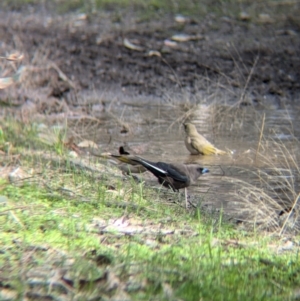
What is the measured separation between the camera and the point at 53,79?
10656 mm

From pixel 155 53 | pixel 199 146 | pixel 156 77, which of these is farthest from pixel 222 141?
pixel 155 53

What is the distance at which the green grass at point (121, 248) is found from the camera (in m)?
3.84

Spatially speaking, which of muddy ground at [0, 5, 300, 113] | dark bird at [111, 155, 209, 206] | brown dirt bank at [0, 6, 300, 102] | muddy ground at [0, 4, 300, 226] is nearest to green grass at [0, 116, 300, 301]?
dark bird at [111, 155, 209, 206]

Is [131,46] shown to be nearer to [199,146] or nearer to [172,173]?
[199,146]

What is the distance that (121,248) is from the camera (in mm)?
4477

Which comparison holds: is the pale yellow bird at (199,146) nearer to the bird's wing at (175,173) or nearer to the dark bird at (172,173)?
the dark bird at (172,173)

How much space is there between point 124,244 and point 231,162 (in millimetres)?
3422

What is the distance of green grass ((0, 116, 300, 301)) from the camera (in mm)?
3842

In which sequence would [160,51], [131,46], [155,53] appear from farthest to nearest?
[131,46] → [160,51] → [155,53]

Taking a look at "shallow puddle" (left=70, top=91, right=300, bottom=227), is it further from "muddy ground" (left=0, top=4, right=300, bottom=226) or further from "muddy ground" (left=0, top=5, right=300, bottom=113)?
"muddy ground" (left=0, top=5, right=300, bottom=113)

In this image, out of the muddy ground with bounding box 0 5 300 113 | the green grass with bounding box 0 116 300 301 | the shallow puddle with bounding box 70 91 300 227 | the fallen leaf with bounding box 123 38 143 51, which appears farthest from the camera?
the fallen leaf with bounding box 123 38 143 51

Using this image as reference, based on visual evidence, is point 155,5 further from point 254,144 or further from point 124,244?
point 124,244

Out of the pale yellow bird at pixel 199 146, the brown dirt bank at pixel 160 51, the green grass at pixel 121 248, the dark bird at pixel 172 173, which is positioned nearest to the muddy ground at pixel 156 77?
the brown dirt bank at pixel 160 51

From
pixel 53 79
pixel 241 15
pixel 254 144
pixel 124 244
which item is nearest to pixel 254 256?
pixel 124 244
